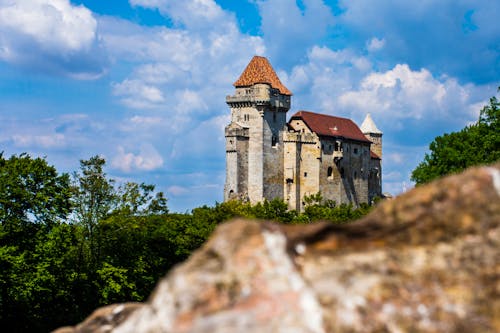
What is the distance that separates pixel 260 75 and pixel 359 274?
396 feet

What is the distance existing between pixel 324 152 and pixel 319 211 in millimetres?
45322

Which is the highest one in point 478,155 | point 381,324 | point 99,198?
point 478,155

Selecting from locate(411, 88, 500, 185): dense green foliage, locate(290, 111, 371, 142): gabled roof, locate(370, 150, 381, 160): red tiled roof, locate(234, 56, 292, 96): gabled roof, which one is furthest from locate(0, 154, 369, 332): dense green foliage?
locate(370, 150, 381, 160): red tiled roof

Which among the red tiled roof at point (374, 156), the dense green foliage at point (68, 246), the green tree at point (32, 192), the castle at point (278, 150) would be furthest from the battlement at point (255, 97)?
the green tree at point (32, 192)

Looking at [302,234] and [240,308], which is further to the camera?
[302,234]

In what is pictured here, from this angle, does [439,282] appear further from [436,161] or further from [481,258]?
[436,161]

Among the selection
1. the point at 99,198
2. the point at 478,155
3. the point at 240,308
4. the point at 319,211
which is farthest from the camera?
the point at 319,211

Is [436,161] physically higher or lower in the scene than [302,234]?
higher

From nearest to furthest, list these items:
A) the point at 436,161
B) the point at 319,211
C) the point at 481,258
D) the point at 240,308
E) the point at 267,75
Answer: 1. the point at 240,308
2. the point at 481,258
3. the point at 436,161
4. the point at 319,211
5. the point at 267,75

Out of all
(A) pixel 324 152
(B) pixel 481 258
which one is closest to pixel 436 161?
(B) pixel 481 258

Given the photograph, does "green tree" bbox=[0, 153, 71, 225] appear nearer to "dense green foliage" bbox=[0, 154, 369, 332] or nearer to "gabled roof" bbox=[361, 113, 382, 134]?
"dense green foliage" bbox=[0, 154, 369, 332]

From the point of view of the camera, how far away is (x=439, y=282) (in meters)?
7.13

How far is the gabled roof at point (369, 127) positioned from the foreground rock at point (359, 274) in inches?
5923

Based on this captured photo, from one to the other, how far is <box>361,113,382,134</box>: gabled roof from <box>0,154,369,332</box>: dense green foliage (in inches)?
4064
